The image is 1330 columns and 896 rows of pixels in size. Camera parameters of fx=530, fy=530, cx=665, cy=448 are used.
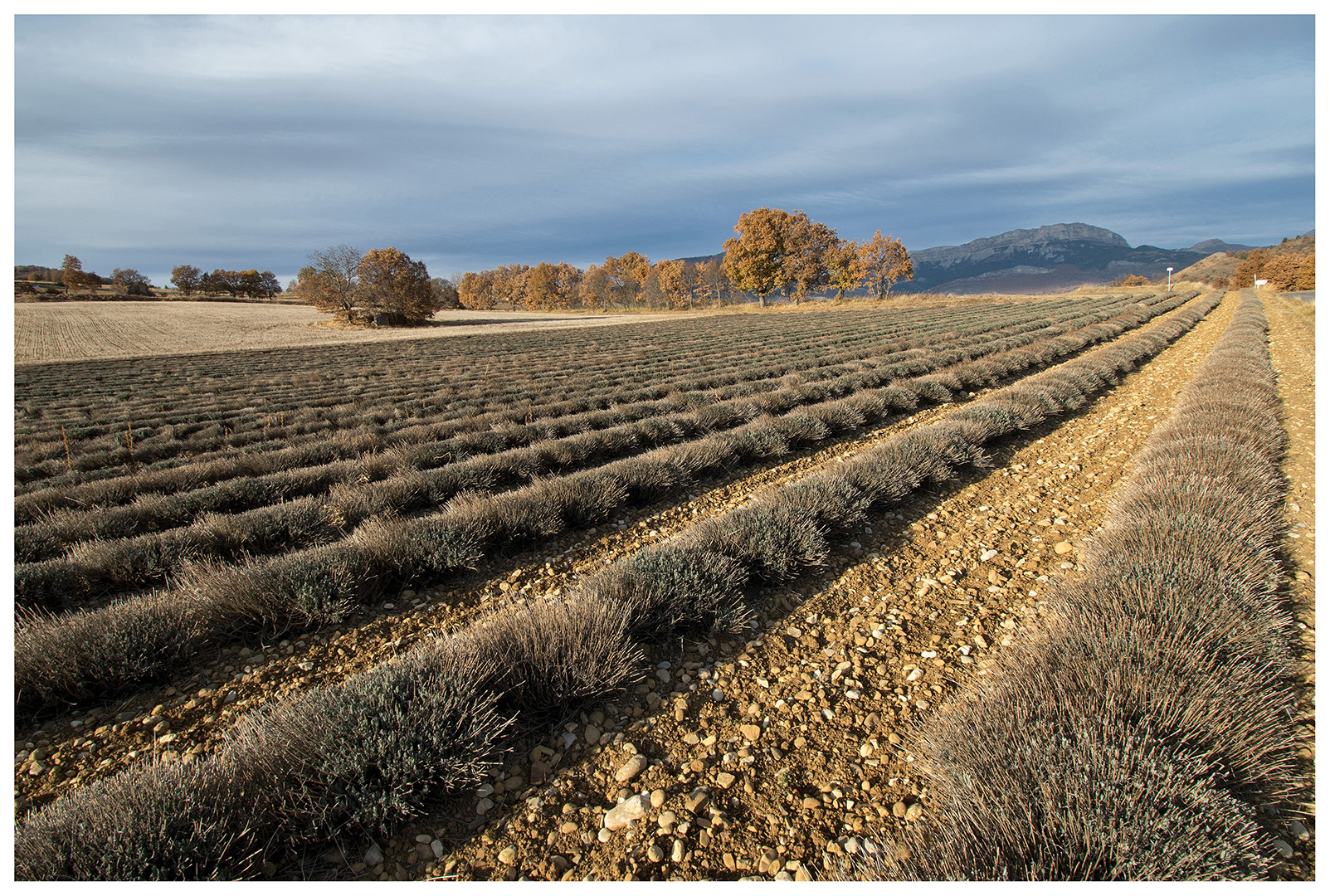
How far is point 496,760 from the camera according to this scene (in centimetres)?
270

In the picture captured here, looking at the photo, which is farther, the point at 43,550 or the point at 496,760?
the point at 43,550

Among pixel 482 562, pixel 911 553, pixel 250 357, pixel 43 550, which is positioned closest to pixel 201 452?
pixel 43 550

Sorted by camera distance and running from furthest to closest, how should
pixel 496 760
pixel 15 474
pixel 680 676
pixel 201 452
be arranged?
1. pixel 201 452
2. pixel 15 474
3. pixel 680 676
4. pixel 496 760

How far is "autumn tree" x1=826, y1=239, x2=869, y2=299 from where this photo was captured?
67.5 meters

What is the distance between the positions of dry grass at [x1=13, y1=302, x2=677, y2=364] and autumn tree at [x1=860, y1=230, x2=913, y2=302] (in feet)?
138

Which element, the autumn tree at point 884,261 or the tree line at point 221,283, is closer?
the autumn tree at point 884,261

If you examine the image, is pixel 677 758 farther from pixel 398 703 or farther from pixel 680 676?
pixel 398 703

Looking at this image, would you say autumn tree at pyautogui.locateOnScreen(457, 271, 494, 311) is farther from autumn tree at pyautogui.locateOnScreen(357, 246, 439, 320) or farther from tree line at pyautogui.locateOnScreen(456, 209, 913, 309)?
autumn tree at pyautogui.locateOnScreen(357, 246, 439, 320)

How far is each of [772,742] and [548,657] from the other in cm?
134

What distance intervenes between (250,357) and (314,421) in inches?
959

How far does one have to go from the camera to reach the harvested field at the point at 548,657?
2303mm

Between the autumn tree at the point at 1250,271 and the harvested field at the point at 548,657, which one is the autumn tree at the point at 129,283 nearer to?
the harvested field at the point at 548,657

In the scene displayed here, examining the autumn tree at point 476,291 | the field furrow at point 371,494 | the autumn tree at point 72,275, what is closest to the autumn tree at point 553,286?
the autumn tree at point 476,291

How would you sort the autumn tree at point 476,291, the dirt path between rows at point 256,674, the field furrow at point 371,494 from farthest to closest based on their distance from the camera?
the autumn tree at point 476,291 < the field furrow at point 371,494 < the dirt path between rows at point 256,674
